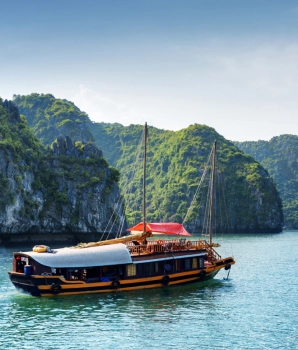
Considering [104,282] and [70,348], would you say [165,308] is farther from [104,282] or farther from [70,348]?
[70,348]

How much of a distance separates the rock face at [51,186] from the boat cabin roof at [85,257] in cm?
A: 4040

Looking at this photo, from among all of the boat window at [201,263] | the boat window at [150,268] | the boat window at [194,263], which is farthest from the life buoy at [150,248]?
the boat window at [201,263]

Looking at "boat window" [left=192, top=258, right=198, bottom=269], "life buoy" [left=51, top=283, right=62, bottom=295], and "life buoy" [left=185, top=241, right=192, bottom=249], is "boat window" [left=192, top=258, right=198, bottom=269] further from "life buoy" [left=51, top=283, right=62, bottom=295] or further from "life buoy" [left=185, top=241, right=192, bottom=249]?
"life buoy" [left=51, top=283, right=62, bottom=295]

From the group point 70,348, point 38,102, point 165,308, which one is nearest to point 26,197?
point 165,308

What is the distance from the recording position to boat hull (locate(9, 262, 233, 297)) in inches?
1176

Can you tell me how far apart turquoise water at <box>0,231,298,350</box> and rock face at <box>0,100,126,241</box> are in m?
39.0

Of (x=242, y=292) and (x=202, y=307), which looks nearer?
(x=202, y=307)

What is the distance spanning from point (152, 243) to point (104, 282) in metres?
5.16

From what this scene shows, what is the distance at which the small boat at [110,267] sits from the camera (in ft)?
98.5

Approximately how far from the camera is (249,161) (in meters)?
156

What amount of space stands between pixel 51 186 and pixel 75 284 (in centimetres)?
5737

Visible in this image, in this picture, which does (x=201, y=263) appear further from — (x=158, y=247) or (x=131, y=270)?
(x=131, y=270)

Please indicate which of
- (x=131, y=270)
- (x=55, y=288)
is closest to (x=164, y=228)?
(x=131, y=270)

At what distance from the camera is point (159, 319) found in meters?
25.5
